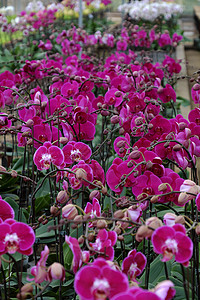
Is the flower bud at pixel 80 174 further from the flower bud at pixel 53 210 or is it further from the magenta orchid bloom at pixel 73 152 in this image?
the magenta orchid bloom at pixel 73 152

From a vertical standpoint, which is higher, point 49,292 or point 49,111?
point 49,111

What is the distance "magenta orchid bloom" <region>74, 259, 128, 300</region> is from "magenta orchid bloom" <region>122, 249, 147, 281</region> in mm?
294

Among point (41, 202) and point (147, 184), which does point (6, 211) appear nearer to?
point (147, 184)

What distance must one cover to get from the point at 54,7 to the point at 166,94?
18.1ft

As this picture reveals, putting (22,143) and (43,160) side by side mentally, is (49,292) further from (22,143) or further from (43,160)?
(22,143)

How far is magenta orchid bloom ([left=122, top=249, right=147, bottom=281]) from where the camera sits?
89cm

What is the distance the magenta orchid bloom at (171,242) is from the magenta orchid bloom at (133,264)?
170 mm

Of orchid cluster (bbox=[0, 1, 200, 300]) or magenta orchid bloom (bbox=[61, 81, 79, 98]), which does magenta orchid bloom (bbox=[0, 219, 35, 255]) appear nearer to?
orchid cluster (bbox=[0, 1, 200, 300])

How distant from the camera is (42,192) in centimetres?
190

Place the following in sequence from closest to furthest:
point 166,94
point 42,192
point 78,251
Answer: point 78,251 → point 166,94 → point 42,192

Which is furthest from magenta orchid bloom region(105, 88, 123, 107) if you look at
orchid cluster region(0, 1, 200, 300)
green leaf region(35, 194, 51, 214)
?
green leaf region(35, 194, 51, 214)

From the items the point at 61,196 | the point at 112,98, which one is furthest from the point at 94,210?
the point at 112,98

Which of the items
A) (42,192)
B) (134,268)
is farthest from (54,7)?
(134,268)

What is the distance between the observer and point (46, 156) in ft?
3.68
